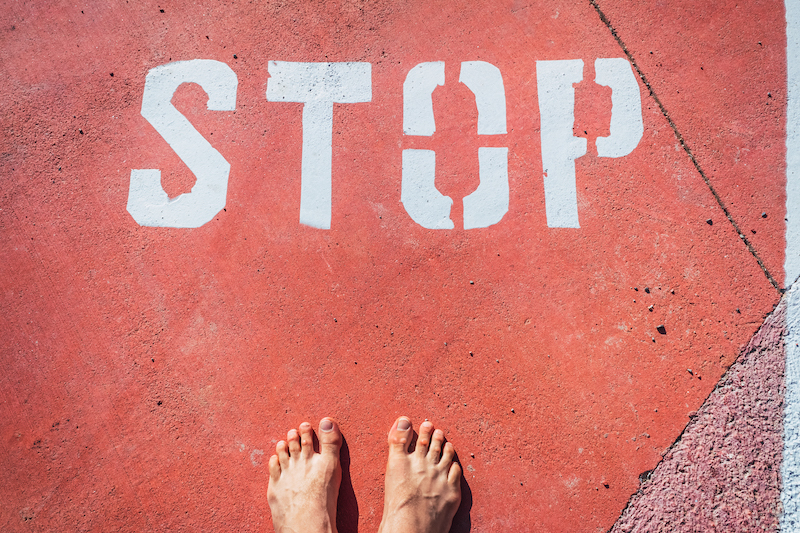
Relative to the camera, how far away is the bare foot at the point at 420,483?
3080 mm

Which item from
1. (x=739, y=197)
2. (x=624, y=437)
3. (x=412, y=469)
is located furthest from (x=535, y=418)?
(x=739, y=197)

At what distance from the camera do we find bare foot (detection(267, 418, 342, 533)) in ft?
10.2

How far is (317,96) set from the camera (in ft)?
11.8

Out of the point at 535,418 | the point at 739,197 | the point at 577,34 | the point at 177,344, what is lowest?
the point at 535,418

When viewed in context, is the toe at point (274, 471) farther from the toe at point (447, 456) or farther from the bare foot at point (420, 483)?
the toe at point (447, 456)

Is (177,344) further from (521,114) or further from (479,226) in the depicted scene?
(521,114)

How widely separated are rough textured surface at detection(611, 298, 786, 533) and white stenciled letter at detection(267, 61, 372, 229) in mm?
3132

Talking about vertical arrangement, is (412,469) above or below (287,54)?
below

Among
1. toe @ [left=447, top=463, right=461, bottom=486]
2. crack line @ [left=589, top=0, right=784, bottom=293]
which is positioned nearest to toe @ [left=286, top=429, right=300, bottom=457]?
toe @ [left=447, top=463, right=461, bottom=486]

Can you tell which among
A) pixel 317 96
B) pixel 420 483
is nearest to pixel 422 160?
pixel 317 96

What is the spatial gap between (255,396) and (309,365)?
45 centimetres

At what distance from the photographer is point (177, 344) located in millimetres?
3324

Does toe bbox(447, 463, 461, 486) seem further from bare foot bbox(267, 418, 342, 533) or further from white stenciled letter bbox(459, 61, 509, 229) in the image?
white stenciled letter bbox(459, 61, 509, 229)

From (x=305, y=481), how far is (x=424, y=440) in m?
0.90
